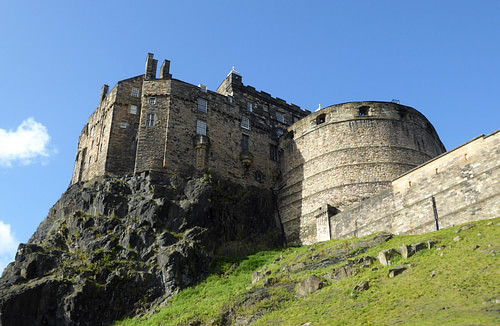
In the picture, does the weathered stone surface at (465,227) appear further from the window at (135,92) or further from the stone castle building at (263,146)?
the window at (135,92)

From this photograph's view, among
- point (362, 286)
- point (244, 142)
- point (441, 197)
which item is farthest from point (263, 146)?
point (362, 286)

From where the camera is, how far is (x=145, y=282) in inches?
1198

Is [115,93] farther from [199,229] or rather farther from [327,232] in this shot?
[327,232]

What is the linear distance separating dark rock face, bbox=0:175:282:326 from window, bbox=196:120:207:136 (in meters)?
4.34

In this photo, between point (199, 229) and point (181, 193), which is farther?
point (181, 193)

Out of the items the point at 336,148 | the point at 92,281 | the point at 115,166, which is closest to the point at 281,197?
the point at 336,148

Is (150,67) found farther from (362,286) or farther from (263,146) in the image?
(362,286)

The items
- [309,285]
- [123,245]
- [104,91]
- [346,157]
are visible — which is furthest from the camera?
[104,91]

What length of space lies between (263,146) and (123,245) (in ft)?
53.0

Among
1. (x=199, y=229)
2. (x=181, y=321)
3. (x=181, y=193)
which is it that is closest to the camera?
(x=181, y=321)

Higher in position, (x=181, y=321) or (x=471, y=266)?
(x=471, y=266)

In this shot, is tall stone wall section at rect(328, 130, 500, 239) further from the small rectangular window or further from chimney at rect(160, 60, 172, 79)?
chimney at rect(160, 60, 172, 79)

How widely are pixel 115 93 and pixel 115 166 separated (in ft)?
20.8

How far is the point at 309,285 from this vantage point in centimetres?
2398
